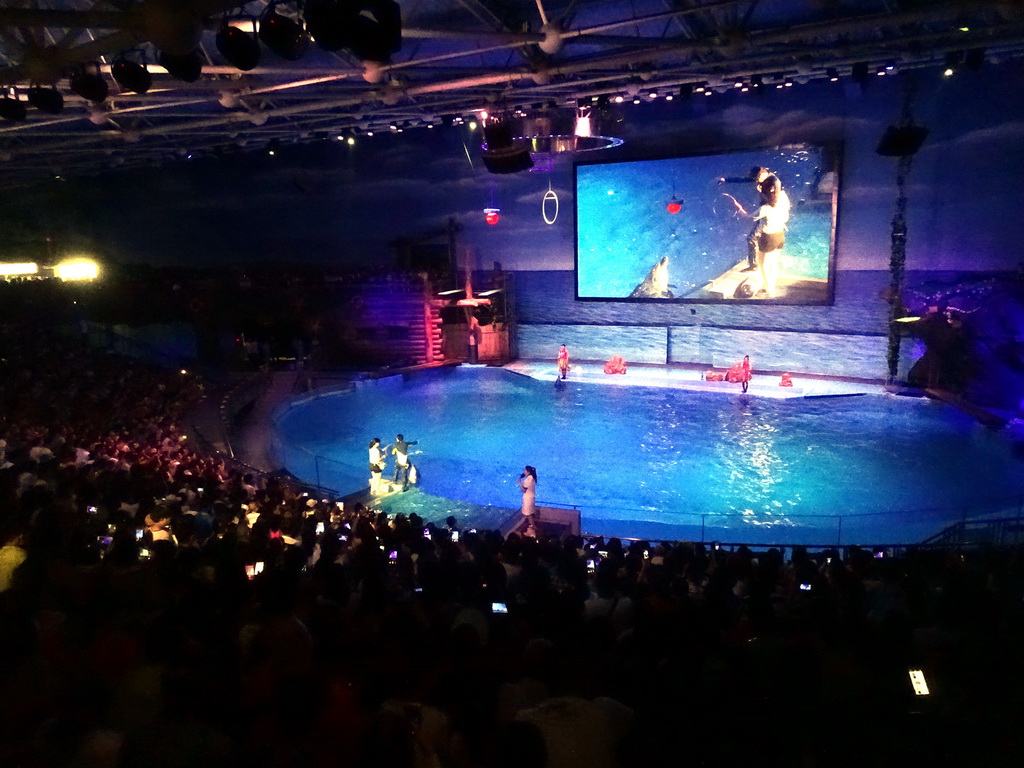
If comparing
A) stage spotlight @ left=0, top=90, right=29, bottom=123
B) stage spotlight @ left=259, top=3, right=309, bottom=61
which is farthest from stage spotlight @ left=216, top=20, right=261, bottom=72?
stage spotlight @ left=0, top=90, right=29, bottom=123

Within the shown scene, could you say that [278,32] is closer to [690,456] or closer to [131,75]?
[131,75]

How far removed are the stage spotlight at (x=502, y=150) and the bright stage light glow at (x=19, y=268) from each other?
2133 cm

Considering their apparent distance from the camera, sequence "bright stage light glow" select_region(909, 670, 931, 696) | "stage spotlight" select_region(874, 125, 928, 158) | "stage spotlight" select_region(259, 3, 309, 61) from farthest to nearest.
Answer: "stage spotlight" select_region(874, 125, 928, 158), "stage spotlight" select_region(259, 3, 309, 61), "bright stage light glow" select_region(909, 670, 931, 696)

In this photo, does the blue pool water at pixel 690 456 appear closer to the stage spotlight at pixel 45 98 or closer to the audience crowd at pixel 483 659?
the audience crowd at pixel 483 659

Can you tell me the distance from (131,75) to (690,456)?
10250mm

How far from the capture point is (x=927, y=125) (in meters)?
17.2

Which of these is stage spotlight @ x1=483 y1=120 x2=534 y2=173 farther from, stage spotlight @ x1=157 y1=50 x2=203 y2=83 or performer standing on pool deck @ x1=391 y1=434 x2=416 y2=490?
stage spotlight @ x1=157 y1=50 x2=203 y2=83

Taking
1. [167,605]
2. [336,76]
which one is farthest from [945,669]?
[336,76]

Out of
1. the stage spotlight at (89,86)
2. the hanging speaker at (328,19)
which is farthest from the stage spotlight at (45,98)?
the hanging speaker at (328,19)

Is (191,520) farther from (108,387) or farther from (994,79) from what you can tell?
(994,79)

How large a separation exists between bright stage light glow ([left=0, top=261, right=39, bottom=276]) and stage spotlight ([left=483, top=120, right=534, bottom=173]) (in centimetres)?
2133

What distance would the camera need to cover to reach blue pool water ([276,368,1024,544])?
8.85 metres

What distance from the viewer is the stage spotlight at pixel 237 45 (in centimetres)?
595

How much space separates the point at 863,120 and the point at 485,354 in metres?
12.9
